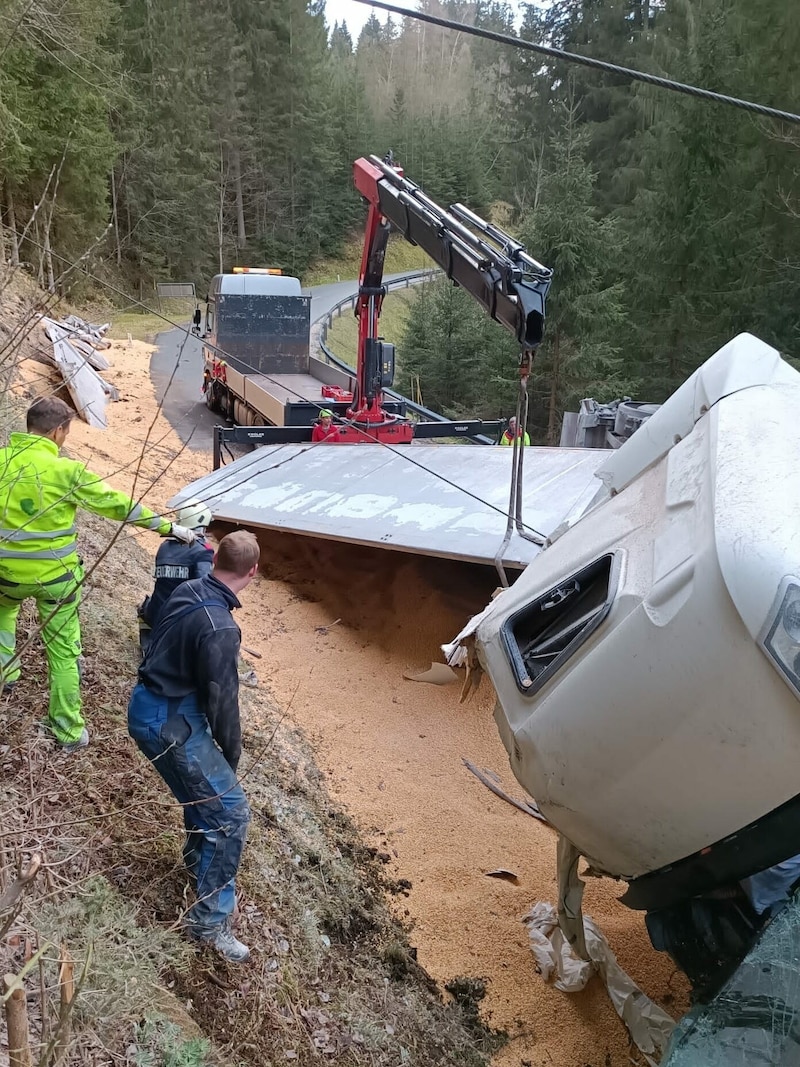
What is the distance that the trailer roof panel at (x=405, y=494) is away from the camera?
6.83 m

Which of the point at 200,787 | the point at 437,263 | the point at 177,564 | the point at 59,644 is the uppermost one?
the point at 437,263

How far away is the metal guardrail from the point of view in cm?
1271

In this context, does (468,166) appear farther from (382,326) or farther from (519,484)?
(519,484)

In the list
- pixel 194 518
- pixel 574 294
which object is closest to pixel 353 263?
Result: pixel 574 294

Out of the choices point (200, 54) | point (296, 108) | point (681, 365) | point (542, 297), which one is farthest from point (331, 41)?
point (542, 297)

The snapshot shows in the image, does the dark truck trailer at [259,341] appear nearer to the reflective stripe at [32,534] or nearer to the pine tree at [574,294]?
the pine tree at [574,294]

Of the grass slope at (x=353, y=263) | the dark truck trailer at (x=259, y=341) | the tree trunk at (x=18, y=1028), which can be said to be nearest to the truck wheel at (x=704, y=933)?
the tree trunk at (x=18, y=1028)

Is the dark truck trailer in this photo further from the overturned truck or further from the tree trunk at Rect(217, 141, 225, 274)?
the tree trunk at Rect(217, 141, 225, 274)

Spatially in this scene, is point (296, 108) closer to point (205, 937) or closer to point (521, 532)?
point (521, 532)

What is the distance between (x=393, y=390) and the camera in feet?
72.4

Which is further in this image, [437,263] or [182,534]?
[437,263]

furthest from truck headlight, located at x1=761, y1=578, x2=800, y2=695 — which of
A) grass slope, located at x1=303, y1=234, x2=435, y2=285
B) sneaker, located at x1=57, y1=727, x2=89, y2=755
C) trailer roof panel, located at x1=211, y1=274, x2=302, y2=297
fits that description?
grass slope, located at x1=303, y1=234, x2=435, y2=285

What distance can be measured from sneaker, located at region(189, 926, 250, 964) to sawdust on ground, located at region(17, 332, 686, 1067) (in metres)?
1.12

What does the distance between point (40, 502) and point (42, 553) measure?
256 millimetres
